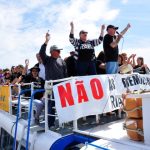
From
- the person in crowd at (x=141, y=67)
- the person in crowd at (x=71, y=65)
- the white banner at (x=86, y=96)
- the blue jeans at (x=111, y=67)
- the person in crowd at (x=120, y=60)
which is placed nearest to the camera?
the white banner at (x=86, y=96)

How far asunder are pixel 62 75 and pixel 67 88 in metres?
1.24

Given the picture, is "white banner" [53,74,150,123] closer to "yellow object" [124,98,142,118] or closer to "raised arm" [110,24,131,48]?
"raised arm" [110,24,131,48]

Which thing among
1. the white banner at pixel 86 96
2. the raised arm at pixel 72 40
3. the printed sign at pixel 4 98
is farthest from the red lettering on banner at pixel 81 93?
the printed sign at pixel 4 98

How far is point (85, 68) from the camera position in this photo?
727cm

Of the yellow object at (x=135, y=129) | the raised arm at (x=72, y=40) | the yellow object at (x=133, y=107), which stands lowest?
the yellow object at (x=135, y=129)

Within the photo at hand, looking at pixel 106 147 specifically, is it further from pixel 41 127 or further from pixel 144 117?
pixel 41 127

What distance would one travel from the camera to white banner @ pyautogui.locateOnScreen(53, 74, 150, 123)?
5.55 m

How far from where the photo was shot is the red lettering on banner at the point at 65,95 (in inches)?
Answer: 219

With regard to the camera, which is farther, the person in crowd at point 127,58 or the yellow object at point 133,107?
the person in crowd at point 127,58

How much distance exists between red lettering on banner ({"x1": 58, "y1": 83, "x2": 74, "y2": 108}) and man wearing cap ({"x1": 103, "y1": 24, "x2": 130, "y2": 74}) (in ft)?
5.97

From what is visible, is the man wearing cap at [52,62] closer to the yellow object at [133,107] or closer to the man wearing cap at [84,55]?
the man wearing cap at [84,55]

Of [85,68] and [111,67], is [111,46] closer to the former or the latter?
[111,67]

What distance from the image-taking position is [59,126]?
249 inches

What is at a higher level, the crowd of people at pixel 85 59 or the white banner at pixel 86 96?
the crowd of people at pixel 85 59
